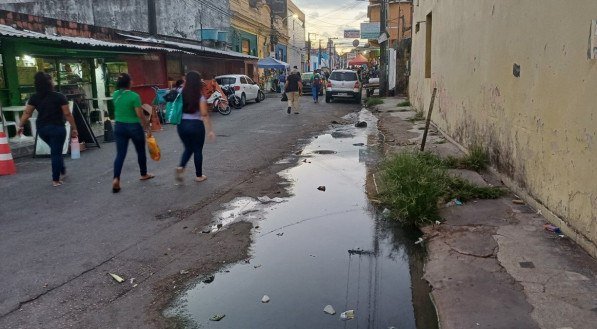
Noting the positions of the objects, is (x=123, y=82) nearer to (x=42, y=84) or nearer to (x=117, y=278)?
(x=42, y=84)

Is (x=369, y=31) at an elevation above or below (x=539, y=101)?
above

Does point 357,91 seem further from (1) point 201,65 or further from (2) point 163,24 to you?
(2) point 163,24

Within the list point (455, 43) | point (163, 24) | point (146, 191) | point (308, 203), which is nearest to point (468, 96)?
point (455, 43)

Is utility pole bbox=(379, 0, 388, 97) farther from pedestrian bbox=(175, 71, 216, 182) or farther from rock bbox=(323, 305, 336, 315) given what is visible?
Answer: rock bbox=(323, 305, 336, 315)

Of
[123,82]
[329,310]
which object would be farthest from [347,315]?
[123,82]

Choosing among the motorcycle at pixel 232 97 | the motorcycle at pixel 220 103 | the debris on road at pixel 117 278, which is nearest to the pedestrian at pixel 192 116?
the debris on road at pixel 117 278

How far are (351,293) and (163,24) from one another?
1104 inches

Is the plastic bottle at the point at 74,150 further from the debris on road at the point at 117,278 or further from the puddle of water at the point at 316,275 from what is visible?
the debris on road at the point at 117,278

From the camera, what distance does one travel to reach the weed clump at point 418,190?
554cm

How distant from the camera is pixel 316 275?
4.29 meters

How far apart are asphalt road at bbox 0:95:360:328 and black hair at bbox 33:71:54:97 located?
58.0 inches

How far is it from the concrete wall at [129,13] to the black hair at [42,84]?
18.0 meters

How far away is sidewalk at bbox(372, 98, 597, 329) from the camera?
10.9ft

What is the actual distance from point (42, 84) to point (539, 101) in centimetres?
688
